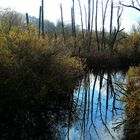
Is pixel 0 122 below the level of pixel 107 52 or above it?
below

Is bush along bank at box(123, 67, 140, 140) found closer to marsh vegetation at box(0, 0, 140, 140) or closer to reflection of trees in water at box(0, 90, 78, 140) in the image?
marsh vegetation at box(0, 0, 140, 140)

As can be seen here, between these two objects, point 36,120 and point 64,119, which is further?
point 64,119

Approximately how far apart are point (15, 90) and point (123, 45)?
25046 mm

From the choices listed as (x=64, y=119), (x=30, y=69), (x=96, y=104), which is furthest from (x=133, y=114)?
(x=96, y=104)

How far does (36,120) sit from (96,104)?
4.31 metres

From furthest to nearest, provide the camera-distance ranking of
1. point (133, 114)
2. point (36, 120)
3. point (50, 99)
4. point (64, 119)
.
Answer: point (50, 99) → point (64, 119) → point (36, 120) → point (133, 114)

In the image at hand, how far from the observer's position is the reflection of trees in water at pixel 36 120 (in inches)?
447

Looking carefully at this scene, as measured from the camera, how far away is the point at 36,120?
12.9 m

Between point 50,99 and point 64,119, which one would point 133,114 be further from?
point 50,99

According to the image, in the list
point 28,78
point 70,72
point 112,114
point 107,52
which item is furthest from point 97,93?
point 107,52

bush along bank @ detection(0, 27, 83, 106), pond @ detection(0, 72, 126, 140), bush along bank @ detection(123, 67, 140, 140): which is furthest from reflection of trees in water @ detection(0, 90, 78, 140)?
bush along bank @ detection(123, 67, 140, 140)

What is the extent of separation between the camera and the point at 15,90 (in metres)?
12.6

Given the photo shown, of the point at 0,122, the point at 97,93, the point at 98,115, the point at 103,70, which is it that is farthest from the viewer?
the point at 103,70

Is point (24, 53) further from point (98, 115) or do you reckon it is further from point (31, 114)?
point (98, 115)
